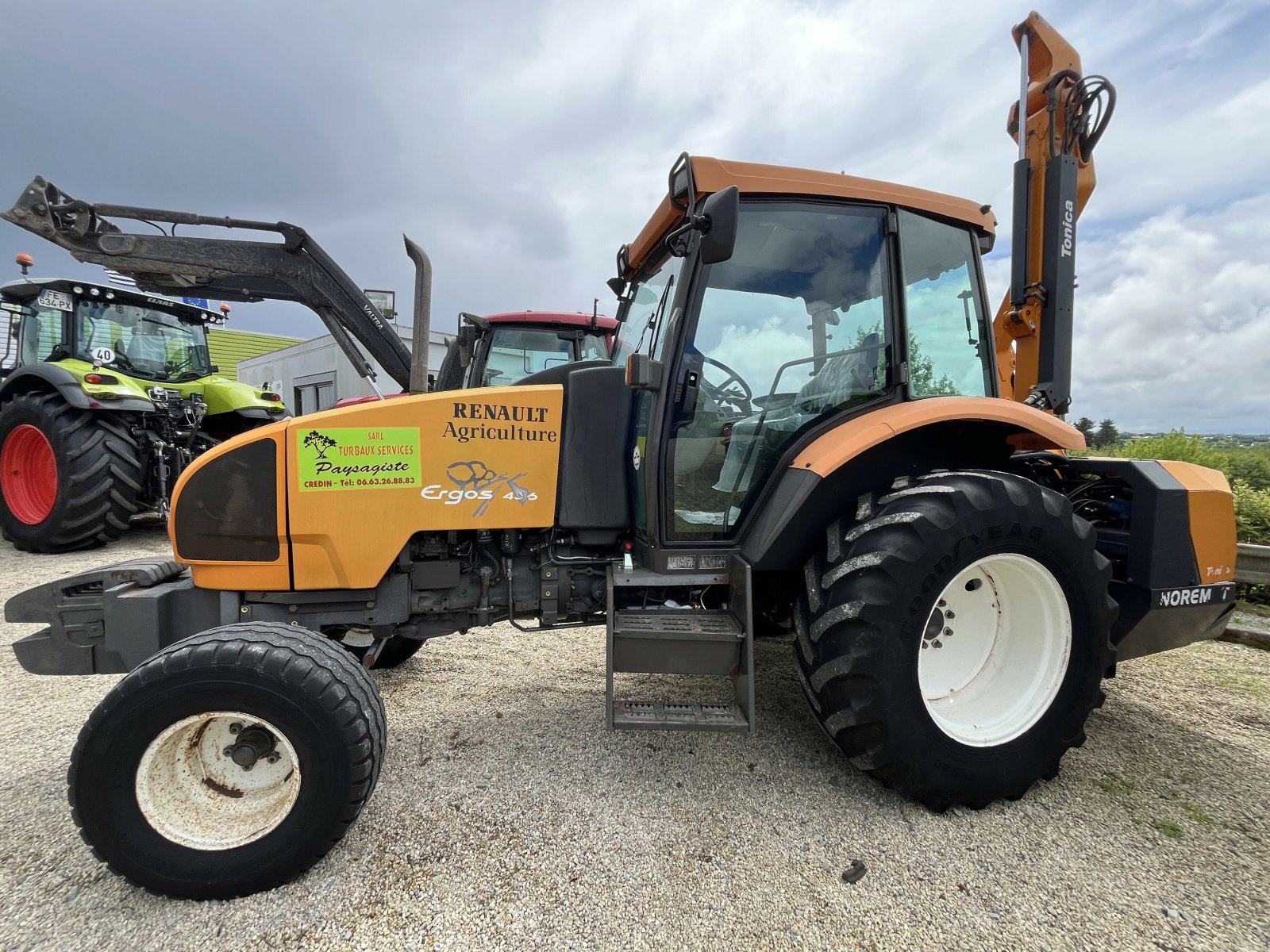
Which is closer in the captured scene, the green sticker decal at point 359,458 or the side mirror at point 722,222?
the side mirror at point 722,222

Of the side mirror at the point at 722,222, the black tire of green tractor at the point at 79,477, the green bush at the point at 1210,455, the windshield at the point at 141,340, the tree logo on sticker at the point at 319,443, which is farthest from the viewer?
the windshield at the point at 141,340

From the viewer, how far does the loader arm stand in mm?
3064

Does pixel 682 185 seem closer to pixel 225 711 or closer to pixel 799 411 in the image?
pixel 799 411

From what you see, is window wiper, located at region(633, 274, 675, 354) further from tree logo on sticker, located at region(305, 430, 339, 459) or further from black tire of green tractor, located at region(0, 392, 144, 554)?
black tire of green tractor, located at region(0, 392, 144, 554)

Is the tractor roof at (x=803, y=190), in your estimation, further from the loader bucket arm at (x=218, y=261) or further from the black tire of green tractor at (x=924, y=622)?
the loader bucket arm at (x=218, y=261)

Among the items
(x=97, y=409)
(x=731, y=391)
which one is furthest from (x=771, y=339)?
(x=97, y=409)

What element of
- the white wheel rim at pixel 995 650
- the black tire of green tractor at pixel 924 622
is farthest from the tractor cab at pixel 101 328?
the white wheel rim at pixel 995 650

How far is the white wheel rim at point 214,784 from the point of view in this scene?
178 cm

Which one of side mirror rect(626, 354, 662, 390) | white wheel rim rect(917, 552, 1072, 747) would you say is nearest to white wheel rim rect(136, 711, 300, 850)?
side mirror rect(626, 354, 662, 390)

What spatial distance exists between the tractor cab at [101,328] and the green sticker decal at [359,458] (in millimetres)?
5989

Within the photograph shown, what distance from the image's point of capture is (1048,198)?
3080mm

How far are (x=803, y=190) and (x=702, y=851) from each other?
2.36 m

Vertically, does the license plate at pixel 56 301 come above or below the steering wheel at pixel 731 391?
above

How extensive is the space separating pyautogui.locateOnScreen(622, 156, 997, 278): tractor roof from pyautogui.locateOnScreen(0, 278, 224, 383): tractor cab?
22.3ft
